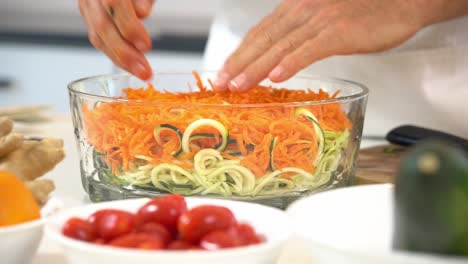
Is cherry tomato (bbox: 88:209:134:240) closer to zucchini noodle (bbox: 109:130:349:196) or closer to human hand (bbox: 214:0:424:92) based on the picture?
zucchini noodle (bbox: 109:130:349:196)

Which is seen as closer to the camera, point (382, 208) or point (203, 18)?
point (382, 208)

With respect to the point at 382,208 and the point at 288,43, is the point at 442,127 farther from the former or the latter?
the point at 382,208

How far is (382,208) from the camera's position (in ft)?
2.64

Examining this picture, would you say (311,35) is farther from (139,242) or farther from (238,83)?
(139,242)

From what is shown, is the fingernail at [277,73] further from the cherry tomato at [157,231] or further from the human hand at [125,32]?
the cherry tomato at [157,231]

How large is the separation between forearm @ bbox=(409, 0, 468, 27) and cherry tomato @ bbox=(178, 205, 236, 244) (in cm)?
83

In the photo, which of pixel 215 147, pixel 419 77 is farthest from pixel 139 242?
pixel 419 77

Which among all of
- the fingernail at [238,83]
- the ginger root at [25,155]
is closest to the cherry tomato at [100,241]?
the ginger root at [25,155]

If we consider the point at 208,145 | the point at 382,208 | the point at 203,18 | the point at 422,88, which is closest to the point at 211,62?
the point at 422,88

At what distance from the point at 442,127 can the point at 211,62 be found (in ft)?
1.89

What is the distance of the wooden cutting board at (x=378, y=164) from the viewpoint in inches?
49.2

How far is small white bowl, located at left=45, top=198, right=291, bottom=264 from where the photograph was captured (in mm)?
664

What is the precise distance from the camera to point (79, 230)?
73 centimetres

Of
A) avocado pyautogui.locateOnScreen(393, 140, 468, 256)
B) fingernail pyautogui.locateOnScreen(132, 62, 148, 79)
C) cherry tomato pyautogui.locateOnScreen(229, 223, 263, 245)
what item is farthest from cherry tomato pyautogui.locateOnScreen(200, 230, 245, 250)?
fingernail pyautogui.locateOnScreen(132, 62, 148, 79)
